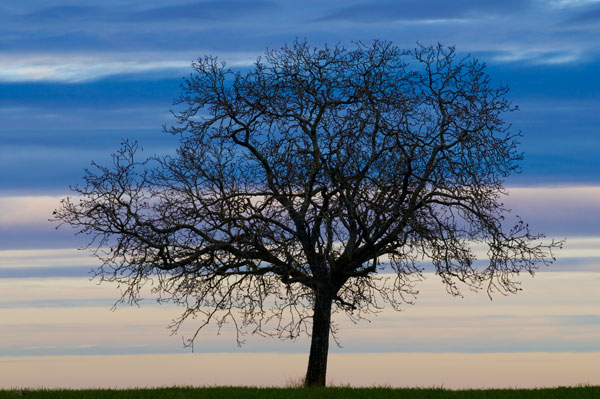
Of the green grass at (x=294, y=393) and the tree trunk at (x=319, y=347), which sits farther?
the tree trunk at (x=319, y=347)

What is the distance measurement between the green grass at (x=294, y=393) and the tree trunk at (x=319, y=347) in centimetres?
129

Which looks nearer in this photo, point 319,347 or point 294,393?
point 294,393

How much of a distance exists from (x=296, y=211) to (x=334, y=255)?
175 centimetres

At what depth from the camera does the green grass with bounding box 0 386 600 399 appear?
69.2 ft

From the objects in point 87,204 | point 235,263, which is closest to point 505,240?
point 235,263

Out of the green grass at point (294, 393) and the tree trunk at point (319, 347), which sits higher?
the tree trunk at point (319, 347)

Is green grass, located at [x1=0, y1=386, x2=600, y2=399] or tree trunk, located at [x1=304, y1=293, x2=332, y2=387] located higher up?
tree trunk, located at [x1=304, y1=293, x2=332, y2=387]

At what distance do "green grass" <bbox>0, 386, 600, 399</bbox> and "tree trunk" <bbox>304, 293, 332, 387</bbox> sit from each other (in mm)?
1286

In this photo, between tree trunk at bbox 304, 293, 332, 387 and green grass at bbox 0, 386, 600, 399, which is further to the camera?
tree trunk at bbox 304, 293, 332, 387

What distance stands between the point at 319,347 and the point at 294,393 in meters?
2.51

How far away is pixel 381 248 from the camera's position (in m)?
23.3

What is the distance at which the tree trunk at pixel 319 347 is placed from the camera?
2322 centimetres

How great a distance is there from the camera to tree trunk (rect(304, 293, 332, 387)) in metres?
23.2

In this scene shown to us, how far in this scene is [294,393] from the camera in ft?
68.8
